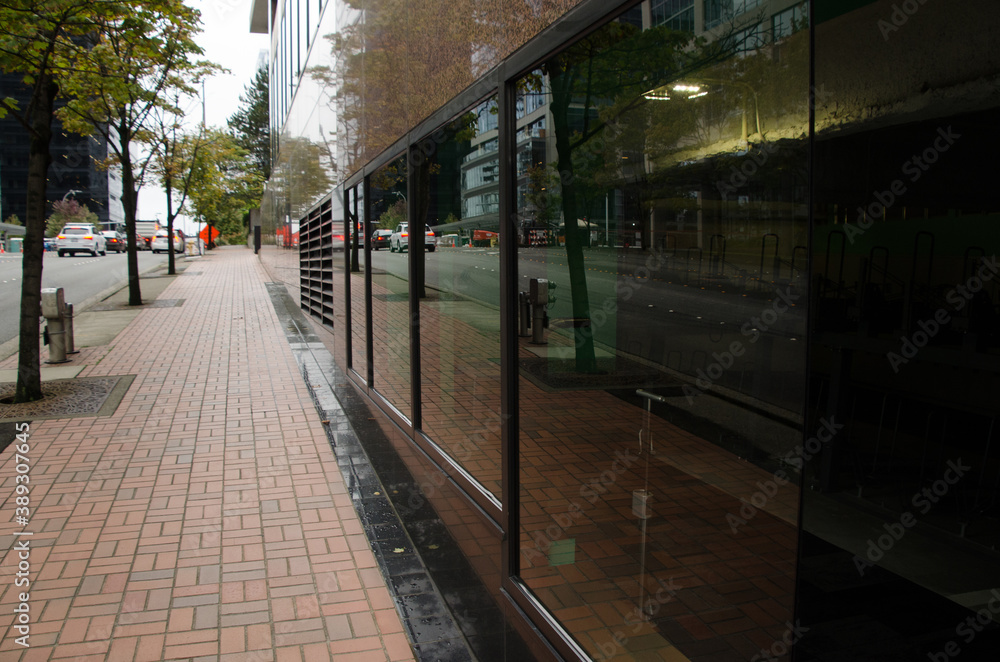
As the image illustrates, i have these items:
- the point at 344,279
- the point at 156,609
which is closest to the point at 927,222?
the point at 156,609

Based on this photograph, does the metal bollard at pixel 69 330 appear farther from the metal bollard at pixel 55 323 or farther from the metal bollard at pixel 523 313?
the metal bollard at pixel 523 313

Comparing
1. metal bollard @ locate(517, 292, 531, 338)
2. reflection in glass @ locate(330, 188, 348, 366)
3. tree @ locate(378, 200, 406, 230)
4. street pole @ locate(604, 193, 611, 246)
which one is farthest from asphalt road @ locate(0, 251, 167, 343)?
street pole @ locate(604, 193, 611, 246)

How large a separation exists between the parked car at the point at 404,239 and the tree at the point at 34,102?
3.90m

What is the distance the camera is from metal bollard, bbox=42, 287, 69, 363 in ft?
32.6

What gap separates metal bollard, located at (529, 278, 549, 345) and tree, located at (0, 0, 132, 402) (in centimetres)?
641

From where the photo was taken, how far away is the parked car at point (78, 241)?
4262cm

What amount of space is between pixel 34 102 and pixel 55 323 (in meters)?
3.24

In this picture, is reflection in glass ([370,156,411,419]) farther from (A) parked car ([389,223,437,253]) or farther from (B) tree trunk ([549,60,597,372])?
(B) tree trunk ([549,60,597,372])

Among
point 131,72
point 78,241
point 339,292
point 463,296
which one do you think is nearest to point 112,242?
point 78,241

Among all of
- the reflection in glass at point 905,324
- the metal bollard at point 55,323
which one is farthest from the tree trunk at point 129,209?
the reflection in glass at point 905,324

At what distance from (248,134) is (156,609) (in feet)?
240

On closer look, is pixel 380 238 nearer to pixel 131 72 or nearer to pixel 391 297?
pixel 391 297

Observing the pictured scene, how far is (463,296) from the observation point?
4828 mm

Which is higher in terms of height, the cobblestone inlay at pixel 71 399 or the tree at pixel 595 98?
the tree at pixel 595 98
